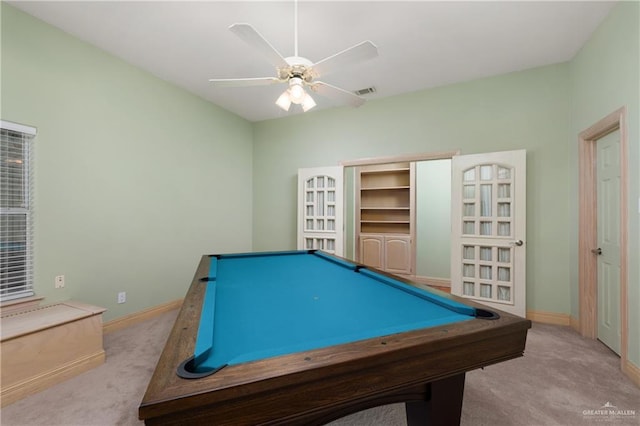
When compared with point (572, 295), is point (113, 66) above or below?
above

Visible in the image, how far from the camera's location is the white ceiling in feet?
7.14

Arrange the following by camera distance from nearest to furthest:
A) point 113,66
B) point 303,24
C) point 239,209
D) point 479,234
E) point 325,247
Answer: point 303,24, point 113,66, point 479,234, point 325,247, point 239,209

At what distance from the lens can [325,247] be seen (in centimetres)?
414

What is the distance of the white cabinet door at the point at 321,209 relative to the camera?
4031mm

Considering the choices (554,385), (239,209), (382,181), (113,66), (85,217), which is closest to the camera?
(554,385)

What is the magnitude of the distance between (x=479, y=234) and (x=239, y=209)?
336cm

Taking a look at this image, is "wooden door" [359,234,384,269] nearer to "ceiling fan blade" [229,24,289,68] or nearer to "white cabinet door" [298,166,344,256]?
"white cabinet door" [298,166,344,256]

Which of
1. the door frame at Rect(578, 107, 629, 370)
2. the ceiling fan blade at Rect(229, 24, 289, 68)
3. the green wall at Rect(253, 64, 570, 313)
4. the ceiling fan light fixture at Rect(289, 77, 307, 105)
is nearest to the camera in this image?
the ceiling fan blade at Rect(229, 24, 289, 68)

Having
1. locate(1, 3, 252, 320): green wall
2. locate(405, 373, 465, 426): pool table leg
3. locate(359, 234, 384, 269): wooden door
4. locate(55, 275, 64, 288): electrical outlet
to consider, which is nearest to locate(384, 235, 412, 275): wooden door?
locate(359, 234, 384, 269): wooden door

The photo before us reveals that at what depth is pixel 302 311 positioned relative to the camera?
1284 mm

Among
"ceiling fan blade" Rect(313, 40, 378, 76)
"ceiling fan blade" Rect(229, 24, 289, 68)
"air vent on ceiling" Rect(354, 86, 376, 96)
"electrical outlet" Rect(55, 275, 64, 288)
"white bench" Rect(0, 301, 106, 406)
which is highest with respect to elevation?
"air vent on ceiling" Rect(354, 86, 376, 96)

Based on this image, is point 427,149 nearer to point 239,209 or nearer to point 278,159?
point 278,159

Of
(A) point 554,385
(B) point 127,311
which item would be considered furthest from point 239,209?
(A) point 554,385

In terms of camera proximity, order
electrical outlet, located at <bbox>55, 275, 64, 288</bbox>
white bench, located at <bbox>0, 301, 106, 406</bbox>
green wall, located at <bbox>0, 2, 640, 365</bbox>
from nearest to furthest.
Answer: white bench, located at <bbox>0, 301, 106, 406</bbox> → green wall, located at <bbox>0, 2, 640, 365</bbox> → electrical outlet, located at <bbox>55, 275, 64, 288</bbox>
